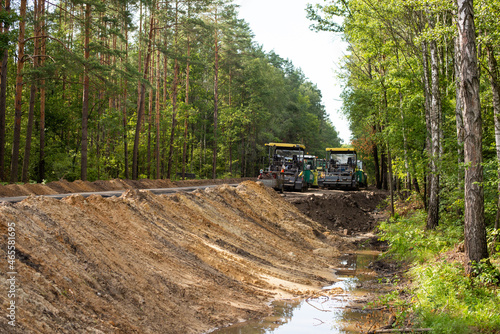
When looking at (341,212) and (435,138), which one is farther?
(341,212)

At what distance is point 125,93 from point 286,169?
42.8 feet

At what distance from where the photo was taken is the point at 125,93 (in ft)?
106

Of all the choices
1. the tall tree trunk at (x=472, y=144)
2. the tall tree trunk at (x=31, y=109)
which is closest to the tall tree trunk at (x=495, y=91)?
the tall tree trunk at (x=472, y=144)

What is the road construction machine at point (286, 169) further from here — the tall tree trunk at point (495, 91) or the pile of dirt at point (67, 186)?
the tall tree trunk at point (495, 91)

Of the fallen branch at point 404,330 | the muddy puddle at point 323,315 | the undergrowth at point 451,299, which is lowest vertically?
the muddy puddle at point 323,315

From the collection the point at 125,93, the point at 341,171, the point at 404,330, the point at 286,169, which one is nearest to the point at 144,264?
the point at 404,330

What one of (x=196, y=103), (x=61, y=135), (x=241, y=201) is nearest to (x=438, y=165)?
(x=241, y=201)

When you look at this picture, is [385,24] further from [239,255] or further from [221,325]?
[221,325]

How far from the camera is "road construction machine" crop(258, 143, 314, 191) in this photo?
3017 centimetres

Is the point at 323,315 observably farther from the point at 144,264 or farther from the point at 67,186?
the point at 67,186

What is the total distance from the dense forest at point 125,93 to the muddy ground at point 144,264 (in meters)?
8.22

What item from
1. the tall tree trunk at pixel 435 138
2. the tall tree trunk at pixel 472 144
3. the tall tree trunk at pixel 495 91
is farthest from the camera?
the tall tree trunk at pixel 435 138

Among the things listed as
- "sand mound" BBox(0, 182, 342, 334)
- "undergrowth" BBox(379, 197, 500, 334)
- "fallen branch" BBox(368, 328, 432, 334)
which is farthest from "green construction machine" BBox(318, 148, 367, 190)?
"fallen branch" BBox(368, 328, 432, 334)

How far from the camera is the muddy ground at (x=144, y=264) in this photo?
19.2 feet
